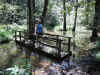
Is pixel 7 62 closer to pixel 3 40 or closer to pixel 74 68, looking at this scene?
pixel 74 68

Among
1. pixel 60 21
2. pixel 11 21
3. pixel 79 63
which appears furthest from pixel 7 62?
pixel 60 21

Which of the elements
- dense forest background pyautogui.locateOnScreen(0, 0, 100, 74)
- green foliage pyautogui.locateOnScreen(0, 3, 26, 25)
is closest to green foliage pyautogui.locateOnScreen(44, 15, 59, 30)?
dense forest background pyautogui.locateOnScreen(0, 0, 100, 74)

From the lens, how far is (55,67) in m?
3.60

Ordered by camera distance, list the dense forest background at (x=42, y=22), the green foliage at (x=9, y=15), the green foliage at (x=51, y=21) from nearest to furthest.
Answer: the dense forest background at (x=42, y=22) → the green foliage at (x=9, y=15) → the green foliage at (x=51, y=21)

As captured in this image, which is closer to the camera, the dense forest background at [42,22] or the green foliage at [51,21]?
the dense forest background at [42,22]

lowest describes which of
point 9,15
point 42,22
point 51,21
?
point 42,22

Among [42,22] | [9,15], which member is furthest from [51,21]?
[42,22]

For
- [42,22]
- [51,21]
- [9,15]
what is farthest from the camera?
[51,21]

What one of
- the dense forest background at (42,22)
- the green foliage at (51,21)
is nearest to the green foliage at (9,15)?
the dense forest background at (42,22)

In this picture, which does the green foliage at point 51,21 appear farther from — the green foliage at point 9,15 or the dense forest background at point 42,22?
the green foliage at point 9,15

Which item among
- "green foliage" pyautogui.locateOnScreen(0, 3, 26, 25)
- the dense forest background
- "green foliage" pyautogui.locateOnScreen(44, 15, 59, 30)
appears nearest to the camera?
the dense forest background

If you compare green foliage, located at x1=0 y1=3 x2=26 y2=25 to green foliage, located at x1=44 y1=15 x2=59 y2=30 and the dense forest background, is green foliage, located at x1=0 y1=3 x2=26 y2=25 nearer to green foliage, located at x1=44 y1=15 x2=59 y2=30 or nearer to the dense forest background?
the dense forest background

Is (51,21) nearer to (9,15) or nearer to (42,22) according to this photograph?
(9,15)

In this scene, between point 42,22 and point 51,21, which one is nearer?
point 42,22
